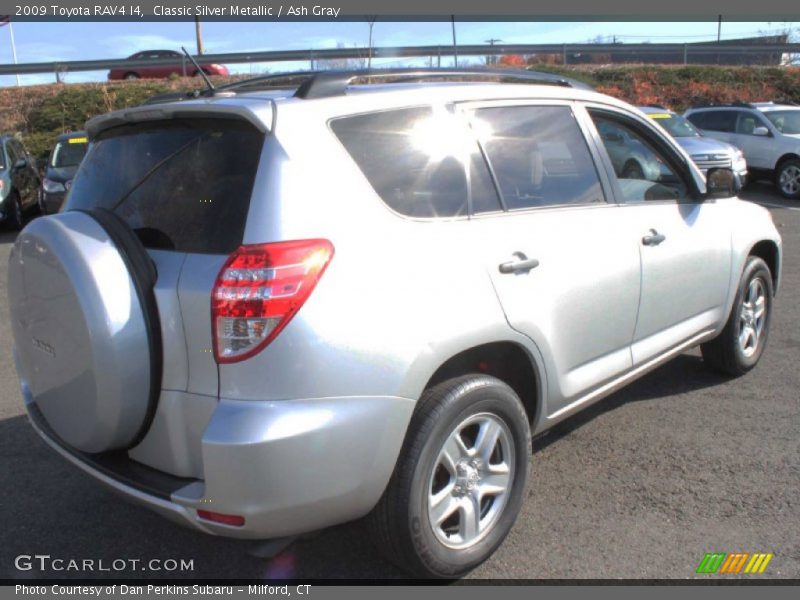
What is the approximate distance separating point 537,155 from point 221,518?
213 centimetres

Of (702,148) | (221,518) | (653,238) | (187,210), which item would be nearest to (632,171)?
(653,238)

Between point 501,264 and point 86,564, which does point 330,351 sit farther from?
point 86,564

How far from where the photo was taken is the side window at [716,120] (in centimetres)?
1673

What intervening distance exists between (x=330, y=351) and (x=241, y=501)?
0.56 m

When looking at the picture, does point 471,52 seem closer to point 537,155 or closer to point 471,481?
point 537,155

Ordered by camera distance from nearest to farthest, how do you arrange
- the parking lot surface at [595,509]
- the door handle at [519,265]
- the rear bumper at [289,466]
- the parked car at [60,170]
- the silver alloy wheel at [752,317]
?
the rear bumper at [289,466], the door handle at [519,265], the parking lot surface at [595,509], the silver alloy wheel at [752,317], the parked car at [60,170]

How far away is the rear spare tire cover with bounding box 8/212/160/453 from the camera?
2.59m

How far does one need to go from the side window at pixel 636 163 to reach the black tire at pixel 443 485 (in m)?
1.55

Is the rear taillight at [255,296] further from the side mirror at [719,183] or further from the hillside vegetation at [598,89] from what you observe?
the hillside vegetation at [598,89]

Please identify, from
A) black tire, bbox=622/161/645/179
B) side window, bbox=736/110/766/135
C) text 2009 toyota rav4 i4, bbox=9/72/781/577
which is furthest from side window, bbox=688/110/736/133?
text 2009 toyota rav4 i4, bbox=9/72/781/577

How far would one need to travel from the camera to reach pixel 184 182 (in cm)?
280

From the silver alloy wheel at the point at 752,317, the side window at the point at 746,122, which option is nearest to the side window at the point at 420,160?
the silver alloy wheel at the point at 752,317

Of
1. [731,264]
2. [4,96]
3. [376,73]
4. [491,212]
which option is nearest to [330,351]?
[491,212]

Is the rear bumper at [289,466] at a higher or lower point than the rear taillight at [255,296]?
lower
